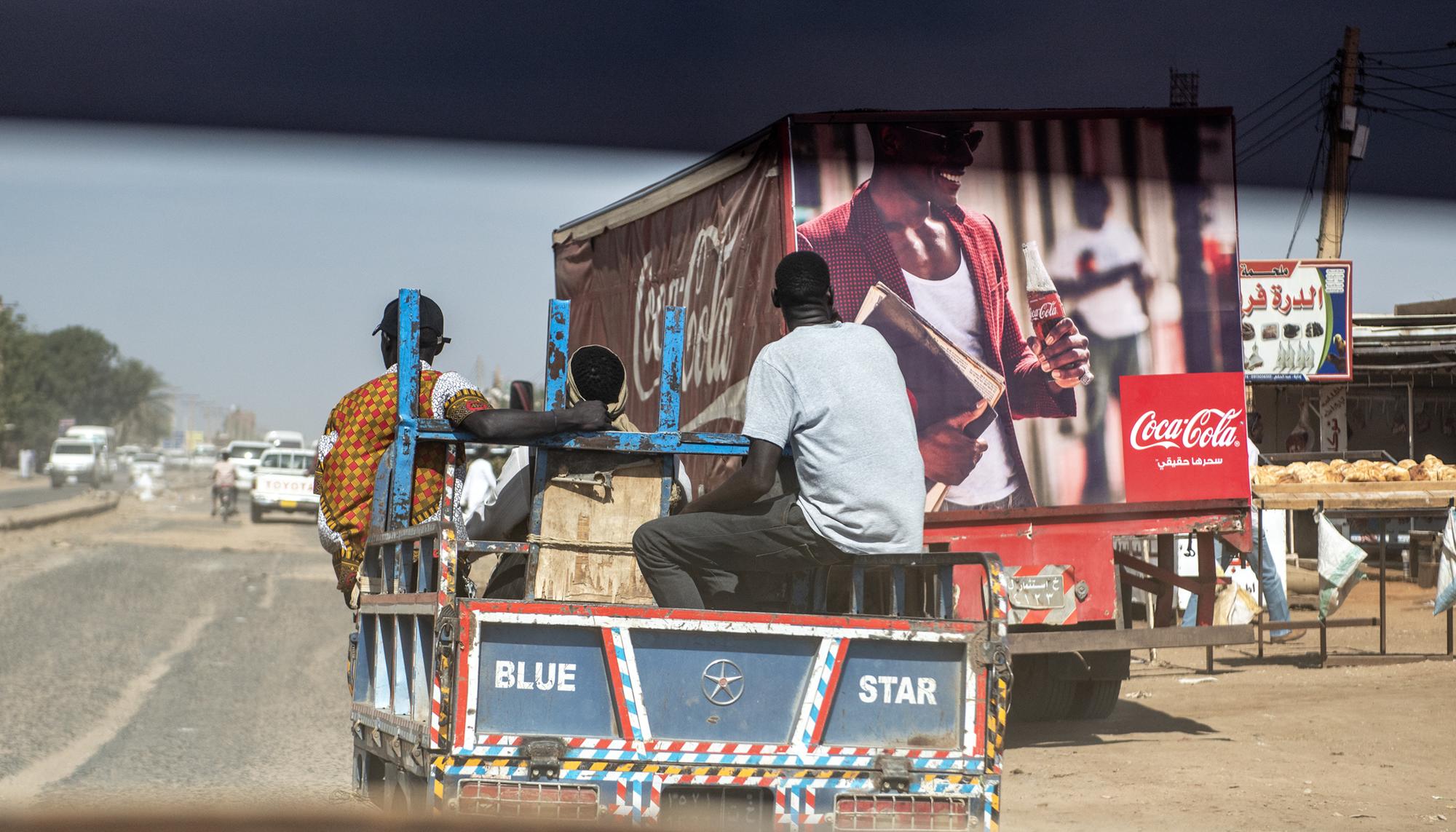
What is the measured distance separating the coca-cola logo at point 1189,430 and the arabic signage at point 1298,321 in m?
15.6

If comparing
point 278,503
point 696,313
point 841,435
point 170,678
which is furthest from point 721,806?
point 278,503

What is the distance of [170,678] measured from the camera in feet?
43.3

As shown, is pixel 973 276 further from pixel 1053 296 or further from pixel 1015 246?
pixel 1053 296

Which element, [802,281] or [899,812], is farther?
[802,281]

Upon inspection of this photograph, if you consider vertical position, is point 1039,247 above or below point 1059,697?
above

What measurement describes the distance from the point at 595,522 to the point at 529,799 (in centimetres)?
121

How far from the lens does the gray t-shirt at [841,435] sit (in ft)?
14.3

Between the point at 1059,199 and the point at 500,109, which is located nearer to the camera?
the point at 500,109

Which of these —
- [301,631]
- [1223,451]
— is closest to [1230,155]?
[1223,451]

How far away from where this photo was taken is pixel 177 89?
5.39 metres

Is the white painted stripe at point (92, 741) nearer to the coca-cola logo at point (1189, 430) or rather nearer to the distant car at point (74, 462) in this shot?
the coca-cola logo at point (1189, 430)

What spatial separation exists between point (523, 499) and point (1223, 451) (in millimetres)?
4960

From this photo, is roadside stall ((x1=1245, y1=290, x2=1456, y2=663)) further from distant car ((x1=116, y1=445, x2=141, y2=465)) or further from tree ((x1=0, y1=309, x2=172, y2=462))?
distant car ((x1=116, y1=445, x2=141, y2=465))

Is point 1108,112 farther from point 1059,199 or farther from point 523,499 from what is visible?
point 523,499
